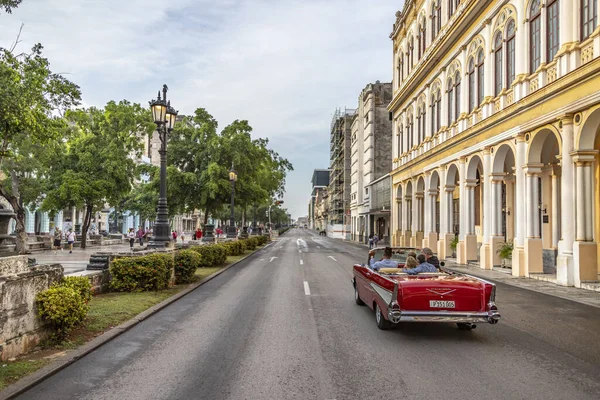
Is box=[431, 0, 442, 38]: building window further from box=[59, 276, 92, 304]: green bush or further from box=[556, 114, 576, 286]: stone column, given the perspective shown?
box=[59, 276, 92, 304]: green bush

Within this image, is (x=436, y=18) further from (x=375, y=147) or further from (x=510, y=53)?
(x=375, y=147)

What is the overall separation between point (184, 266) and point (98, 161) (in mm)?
19396

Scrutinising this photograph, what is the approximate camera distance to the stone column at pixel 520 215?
57.1 ft

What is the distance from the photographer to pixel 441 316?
7.08m

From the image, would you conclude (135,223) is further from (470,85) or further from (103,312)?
(103,312)

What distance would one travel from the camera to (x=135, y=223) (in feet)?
265

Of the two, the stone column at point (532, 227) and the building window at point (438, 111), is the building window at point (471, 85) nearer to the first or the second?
the building window at point (438, 111)

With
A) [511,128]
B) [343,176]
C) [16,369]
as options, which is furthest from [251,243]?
[343,176]

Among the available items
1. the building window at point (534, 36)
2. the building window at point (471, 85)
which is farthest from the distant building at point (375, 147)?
the building window at point (534, 36)

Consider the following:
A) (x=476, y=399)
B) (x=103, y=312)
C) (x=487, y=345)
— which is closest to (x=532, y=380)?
(x=476, y=399)

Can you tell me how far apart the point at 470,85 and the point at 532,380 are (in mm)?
21149

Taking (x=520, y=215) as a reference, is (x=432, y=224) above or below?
below

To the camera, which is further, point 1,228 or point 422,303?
point 1,228

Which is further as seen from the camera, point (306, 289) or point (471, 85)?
point (471, 85)
